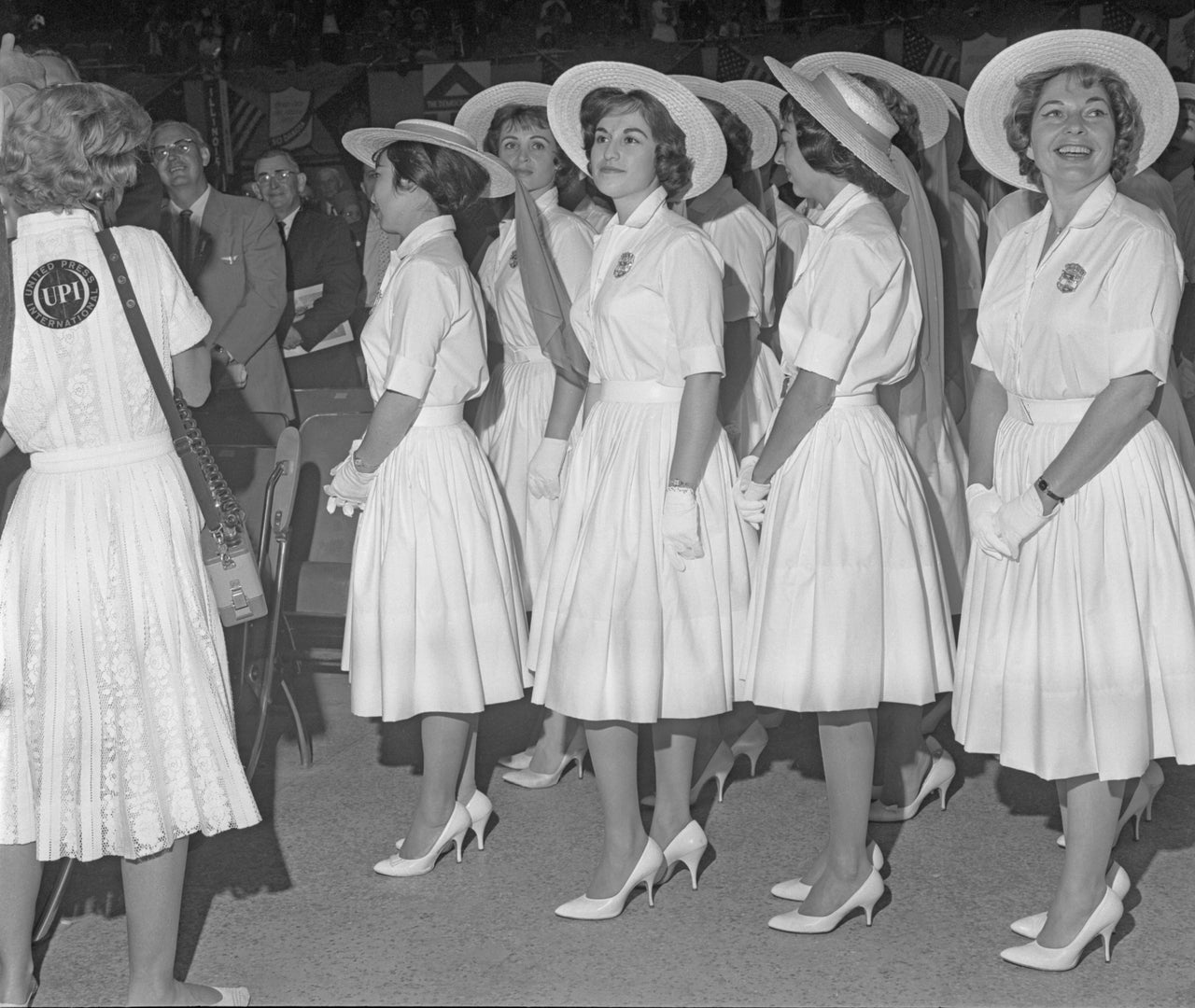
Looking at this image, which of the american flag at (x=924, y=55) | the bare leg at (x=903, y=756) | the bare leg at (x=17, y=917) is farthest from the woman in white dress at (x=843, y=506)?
the american flag at (x=924, y=55)

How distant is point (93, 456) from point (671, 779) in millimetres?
1457

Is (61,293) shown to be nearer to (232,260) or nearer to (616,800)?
(616,800)

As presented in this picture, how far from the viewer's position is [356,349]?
20.8 ft

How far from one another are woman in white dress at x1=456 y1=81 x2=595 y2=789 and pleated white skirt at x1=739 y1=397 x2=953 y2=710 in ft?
3.39

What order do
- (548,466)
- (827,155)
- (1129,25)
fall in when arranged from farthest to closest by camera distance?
(1129,25) → (548,466) → (827,155)

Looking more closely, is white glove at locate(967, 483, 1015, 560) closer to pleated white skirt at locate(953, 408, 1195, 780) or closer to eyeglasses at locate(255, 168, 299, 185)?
pleated white skirt at locate(953, 408, 1195, 780)

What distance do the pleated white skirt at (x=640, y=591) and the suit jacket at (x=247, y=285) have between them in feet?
7.39

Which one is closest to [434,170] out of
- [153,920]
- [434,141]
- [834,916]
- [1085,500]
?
[434,141]

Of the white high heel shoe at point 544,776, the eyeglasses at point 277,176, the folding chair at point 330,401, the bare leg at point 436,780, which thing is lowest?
the white high heel shoe at point 544,776

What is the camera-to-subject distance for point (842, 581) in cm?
306

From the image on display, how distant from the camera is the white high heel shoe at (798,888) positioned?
3.26 m

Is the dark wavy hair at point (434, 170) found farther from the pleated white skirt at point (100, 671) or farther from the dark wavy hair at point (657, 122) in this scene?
the pleated white skirt at point (100, 671)

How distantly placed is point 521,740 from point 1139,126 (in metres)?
2.51

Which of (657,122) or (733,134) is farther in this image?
(733,134)
